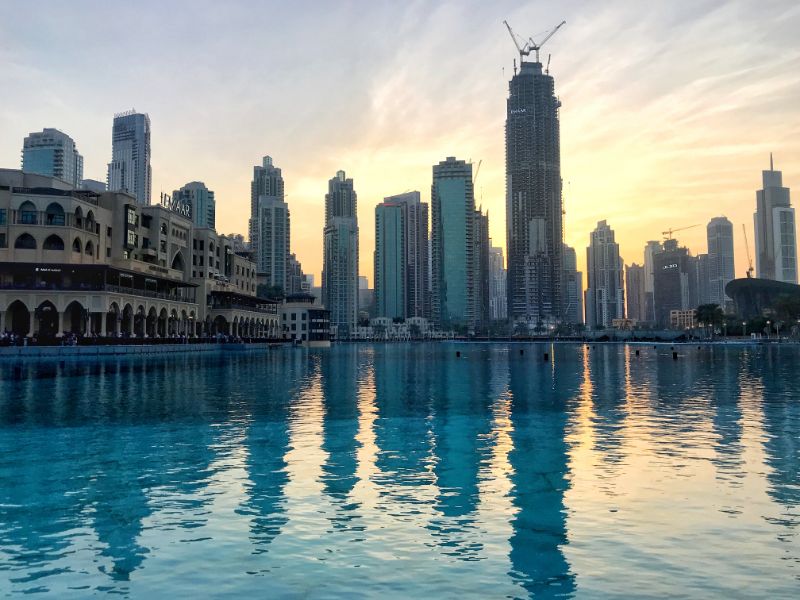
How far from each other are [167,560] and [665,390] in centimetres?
4751

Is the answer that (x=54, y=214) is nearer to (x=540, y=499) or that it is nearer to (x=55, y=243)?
(x=55, y=243)

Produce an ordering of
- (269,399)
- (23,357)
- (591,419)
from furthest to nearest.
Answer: (23,357), (269,399), (591,419)

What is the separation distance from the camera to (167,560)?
43.1 feet

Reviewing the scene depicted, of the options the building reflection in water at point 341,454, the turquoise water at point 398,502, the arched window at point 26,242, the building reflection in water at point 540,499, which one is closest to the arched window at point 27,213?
the arched window at point 26,242

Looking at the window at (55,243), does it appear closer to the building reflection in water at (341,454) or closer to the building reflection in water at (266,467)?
the building reflection in water at (266,467)

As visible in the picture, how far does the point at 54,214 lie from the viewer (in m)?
Result: 120

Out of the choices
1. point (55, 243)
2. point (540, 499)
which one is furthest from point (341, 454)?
point (55, 243)

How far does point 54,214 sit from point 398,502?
122 meters

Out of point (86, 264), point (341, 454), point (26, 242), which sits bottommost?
point (341, 454)

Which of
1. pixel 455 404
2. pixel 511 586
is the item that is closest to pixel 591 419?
pixel 455 404

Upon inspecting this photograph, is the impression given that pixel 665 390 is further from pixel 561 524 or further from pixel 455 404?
pixel 561 524

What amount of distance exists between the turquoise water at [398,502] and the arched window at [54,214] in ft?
306

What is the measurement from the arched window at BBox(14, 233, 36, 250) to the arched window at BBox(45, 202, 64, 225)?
381 centimetres

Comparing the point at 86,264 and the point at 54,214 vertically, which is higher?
the point at 54,214
